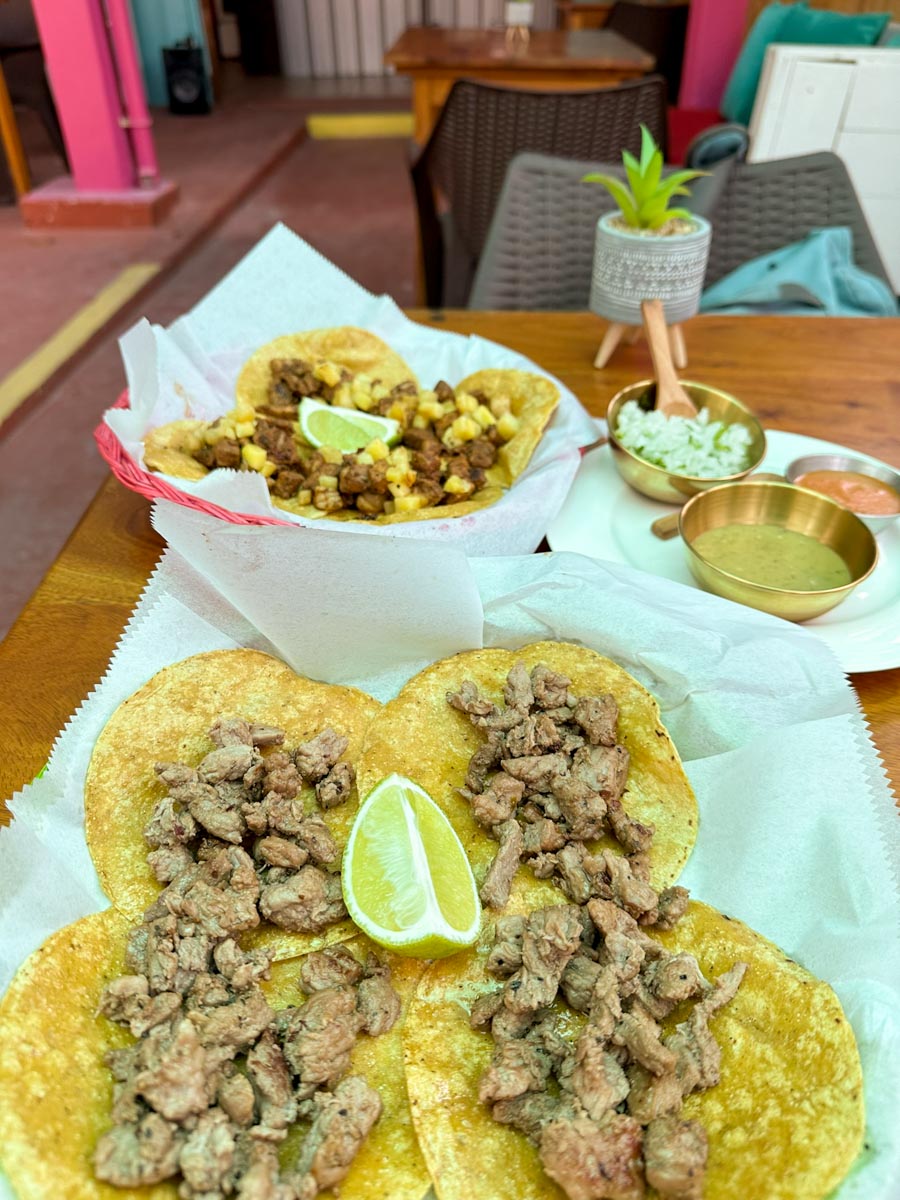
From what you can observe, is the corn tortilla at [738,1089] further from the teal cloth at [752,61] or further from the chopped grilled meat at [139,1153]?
the teal cloth at [752,61]

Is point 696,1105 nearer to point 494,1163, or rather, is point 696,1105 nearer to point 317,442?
point 494,1163

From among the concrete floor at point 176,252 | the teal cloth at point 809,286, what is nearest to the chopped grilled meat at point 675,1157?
the teal cloth at point 809,286

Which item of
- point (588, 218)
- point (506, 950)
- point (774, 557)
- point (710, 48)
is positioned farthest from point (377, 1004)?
point (710, 48)

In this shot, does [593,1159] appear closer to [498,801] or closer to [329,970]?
[329,970]

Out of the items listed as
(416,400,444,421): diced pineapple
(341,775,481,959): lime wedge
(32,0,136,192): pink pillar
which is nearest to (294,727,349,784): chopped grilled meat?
(341,775,481,959): lime wedge

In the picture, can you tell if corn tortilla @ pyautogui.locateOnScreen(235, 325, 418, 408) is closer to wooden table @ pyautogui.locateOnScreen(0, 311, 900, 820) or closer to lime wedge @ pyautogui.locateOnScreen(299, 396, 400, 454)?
lime wedge @ pyautogui.locateOnScreen(299, 396, 400, 454)
